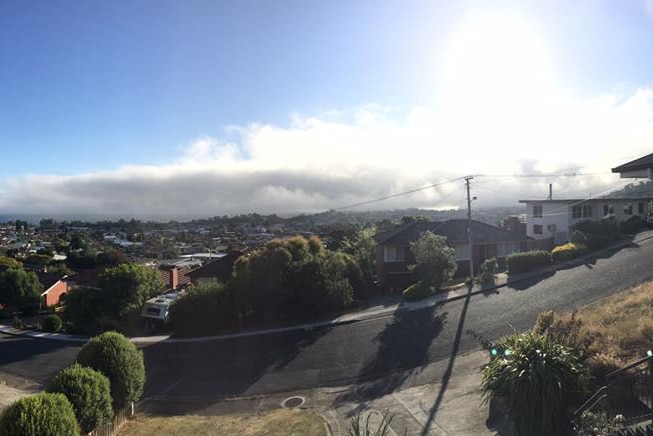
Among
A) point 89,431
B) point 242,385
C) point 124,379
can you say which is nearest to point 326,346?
point 242,385

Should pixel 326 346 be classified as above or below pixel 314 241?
below

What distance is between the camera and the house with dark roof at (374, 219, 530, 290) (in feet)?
113

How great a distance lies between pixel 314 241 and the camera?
31.4 m

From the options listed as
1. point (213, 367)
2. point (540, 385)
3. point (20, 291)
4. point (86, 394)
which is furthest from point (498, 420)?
point (20, 291)

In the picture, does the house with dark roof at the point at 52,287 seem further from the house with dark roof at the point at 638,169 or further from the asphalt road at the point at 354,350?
the house with dark roof at the point at 638,169

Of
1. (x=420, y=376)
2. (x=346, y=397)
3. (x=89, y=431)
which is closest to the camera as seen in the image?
(x=89, y=431)

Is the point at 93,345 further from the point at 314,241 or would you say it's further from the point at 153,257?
the point at 153,257

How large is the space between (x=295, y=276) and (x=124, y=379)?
1507 cm

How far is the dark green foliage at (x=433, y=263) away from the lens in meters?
27.2

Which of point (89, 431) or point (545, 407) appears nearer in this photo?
point (545, 407)

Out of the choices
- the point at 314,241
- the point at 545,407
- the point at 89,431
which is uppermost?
the point at 314,241

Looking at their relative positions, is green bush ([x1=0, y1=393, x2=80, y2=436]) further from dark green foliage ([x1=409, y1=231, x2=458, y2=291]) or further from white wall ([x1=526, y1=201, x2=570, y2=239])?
white wall ([x1=526, y1=201, x2=570, y2=239])

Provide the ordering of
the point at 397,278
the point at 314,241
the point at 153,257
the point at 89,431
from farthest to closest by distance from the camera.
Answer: the point at 153,257
the point at 397,278
the point at 314,241
the point at 89,431

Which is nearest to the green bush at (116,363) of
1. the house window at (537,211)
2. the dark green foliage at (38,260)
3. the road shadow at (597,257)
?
the road shadow at (597,257)
